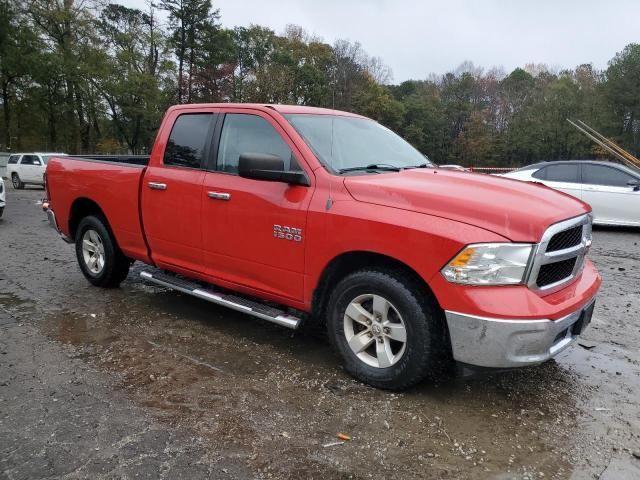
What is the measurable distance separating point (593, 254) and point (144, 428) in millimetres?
7693

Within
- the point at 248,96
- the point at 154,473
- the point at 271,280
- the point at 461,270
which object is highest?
the point at 248,96

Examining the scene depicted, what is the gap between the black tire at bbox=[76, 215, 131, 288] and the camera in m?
5.49

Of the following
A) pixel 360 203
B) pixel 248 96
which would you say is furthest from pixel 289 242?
pixel 248 96

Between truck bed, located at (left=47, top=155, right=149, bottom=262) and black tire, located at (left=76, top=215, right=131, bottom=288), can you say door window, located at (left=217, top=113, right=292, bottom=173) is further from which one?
black tire, located at (left=76, top=215, right=131, bottom=288)

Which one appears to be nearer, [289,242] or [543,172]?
[289,242]

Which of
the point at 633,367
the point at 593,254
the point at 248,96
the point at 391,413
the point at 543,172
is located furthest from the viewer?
the point at 248,96

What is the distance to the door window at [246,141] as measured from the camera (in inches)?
156

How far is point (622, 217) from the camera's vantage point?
33.8 feet

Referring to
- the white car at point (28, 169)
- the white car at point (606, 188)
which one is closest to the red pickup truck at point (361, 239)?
the white car at point (606, 188)

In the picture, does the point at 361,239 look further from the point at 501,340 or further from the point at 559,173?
the point at 559,173

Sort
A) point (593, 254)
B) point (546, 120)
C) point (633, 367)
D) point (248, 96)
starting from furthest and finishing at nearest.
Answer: point (546, 120)
point (248, 96)
point (593, 254)
point (633, 367)

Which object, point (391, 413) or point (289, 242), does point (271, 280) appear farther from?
point (391, 413)

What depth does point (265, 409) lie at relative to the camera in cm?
323

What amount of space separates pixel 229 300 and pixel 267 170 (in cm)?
121
